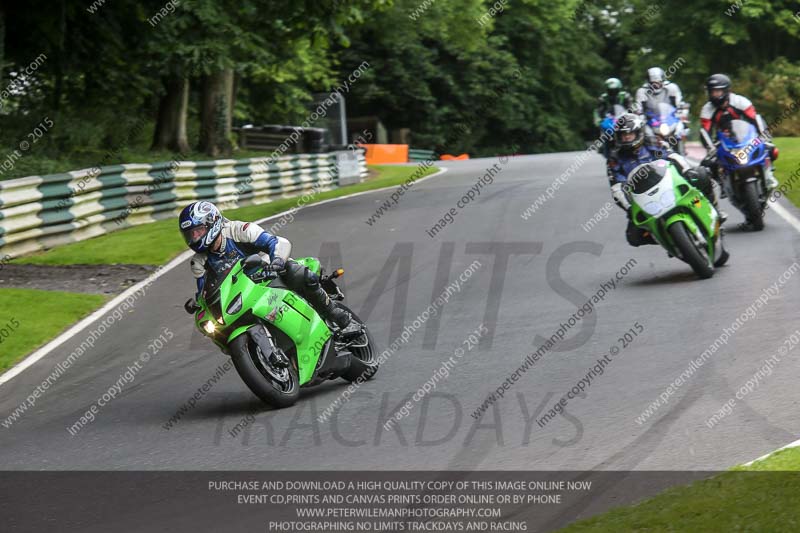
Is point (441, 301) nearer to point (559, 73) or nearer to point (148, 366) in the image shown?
point (148, 366)

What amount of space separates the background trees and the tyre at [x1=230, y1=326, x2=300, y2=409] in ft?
41.1

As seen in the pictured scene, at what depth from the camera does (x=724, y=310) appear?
11047mm

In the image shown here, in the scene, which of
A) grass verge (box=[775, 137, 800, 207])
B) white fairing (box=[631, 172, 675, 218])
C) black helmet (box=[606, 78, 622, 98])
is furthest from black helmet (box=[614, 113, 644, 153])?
black helmet (box=[606, 78, 622, 98])

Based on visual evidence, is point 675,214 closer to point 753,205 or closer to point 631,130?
point 631,130

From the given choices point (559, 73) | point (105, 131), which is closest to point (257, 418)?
point (105, 131)

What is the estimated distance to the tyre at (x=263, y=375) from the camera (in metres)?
8.46

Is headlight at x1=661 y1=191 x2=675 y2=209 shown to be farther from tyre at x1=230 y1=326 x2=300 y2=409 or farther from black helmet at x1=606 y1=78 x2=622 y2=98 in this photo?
black helmet at x1=606 y1=78 x2=622 y2=98

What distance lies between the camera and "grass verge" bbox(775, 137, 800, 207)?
19719 millimetres

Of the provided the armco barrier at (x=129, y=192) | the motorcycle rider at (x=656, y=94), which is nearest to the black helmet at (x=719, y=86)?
the motorcycle rider at (x=656, y=94)

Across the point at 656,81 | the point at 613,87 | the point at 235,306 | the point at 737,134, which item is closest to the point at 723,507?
the point at 235,306

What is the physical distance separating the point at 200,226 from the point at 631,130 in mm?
6410

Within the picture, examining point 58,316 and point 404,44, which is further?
point 404,44

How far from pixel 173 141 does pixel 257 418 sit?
79.4 feet

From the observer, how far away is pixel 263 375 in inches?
340
